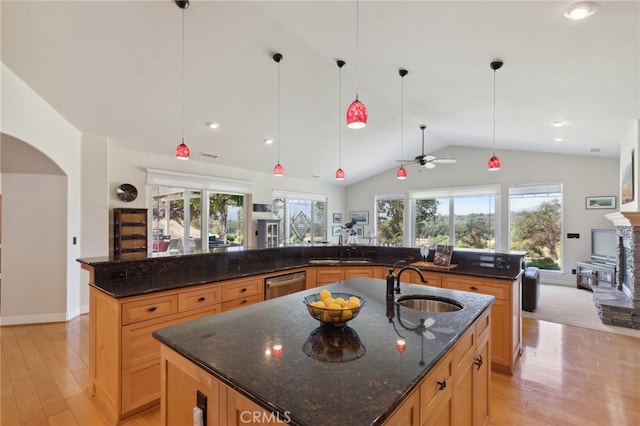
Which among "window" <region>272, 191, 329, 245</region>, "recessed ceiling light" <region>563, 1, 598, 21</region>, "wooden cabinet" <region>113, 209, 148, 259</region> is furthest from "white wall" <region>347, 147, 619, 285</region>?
"wooden cabinet" <region>113, 209, 148, 259</region>

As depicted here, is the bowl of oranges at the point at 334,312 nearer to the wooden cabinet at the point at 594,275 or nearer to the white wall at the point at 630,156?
the white wall at the point at 630,156

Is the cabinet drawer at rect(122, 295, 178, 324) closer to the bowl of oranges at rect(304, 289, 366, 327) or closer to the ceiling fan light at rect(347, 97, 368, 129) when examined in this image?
the bowl of oranges at rect(304, 289, 366, 327)

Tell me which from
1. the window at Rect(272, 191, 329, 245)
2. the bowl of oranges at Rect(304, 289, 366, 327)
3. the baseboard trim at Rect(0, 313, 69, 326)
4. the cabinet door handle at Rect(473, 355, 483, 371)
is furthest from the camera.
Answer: the window at Rect(272, 191, 329, 245)

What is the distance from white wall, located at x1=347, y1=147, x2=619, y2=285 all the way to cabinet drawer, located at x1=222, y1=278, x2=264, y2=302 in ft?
22.1

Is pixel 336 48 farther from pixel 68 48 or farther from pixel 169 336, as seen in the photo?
pixel 169 336

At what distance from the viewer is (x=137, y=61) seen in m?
3.18

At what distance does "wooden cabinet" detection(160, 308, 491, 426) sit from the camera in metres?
0.94

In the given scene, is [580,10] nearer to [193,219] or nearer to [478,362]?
[478,362]

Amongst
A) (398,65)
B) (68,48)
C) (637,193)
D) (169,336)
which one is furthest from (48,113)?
(637,193)

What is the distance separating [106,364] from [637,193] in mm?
6228

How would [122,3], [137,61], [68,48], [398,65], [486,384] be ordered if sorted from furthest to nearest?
[398,65] → [137,61] → [68,48] → [122,3] → [486,384]

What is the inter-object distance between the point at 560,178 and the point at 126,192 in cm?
880

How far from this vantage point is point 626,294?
4637 mm

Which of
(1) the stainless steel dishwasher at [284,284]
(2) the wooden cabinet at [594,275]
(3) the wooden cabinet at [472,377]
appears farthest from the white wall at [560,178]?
(3) the wooden cabinet at [472,377]
